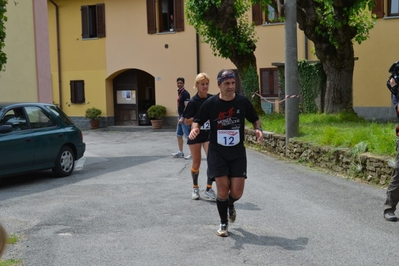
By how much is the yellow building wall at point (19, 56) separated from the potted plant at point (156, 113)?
1061cm

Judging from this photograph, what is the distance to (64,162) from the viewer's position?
12.1 metres

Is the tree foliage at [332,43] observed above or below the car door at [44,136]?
above

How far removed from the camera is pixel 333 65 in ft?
59.8

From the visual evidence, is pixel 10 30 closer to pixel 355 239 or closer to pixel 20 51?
pixel 20 51

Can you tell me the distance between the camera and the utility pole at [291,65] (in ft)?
45.7

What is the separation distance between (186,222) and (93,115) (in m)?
23.9

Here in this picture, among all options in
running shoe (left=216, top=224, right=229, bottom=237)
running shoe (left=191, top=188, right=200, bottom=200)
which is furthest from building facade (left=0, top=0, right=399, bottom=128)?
running shoe (left=216, top=224, right=229, bottom=237)

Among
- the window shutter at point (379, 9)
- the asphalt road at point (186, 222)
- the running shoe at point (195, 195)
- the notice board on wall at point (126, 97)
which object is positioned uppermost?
the window shutter at point (379, 9)

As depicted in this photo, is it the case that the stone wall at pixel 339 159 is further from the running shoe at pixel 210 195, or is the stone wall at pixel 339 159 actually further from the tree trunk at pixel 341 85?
the tree trunk at pixel 341 85

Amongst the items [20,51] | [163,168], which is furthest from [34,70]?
[163,168]

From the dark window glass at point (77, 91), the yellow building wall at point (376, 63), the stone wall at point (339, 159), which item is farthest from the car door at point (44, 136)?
the dark window glass at point (77, 91)

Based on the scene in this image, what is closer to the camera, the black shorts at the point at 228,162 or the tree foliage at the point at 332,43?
the black shorts at the point at 228,162

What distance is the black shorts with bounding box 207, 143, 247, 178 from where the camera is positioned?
6637 millimetres

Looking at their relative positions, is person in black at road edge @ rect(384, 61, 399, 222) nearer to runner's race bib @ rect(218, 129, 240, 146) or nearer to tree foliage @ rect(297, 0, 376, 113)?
runner's race bib @ rect(218, 129, 240, 146)
